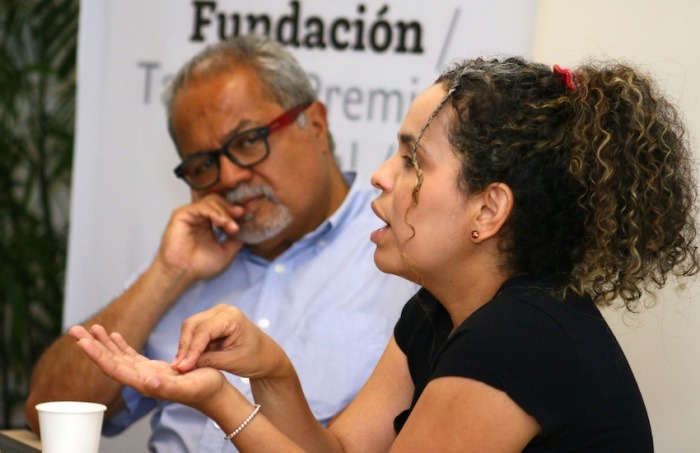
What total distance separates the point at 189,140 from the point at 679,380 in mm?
1358

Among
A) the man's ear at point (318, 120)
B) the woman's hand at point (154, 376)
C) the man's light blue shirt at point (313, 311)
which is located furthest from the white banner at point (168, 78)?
the woman's hand at point (154, 376)

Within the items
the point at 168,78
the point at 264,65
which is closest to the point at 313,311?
the point at 264,65

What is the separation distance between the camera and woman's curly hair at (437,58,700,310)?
1.46m

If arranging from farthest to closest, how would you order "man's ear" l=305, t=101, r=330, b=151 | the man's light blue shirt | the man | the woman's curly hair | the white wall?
"man's ear" l=305, t=101, r=330, b=151 → the man → the man's light blue shirt → the white wall → the woman's curly hair

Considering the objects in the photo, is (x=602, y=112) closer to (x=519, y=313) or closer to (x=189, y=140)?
(x=519, y=313)

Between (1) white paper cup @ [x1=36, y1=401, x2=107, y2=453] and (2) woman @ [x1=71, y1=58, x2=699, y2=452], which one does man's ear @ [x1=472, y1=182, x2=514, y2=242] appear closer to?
(2) woman @ [x1=71, y1=58, x2=699, y2=452]

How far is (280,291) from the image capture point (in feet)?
8.00

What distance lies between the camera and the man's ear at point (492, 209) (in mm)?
1485

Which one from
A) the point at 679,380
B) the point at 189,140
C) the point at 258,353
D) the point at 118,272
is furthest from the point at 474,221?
the point at 118,272

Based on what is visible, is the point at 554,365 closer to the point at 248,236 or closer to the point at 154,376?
the point at 154,376

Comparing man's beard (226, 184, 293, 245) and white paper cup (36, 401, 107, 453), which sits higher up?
white paper cup (36, 401, 107, 453)

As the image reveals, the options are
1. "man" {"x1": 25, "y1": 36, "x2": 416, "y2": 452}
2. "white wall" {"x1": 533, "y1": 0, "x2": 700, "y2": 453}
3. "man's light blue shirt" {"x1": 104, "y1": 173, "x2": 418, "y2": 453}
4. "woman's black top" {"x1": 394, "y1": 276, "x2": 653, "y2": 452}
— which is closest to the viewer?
"woman's black top" {"x1": 394, "y1": 276, "x2": 653, "y2": 452}

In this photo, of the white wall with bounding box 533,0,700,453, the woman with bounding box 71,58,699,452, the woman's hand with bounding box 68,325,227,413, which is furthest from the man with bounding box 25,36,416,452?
the woman's hand with bounding box 68,325,227,413

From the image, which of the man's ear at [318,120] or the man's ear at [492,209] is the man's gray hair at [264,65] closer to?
the man's ear at [318,120]
